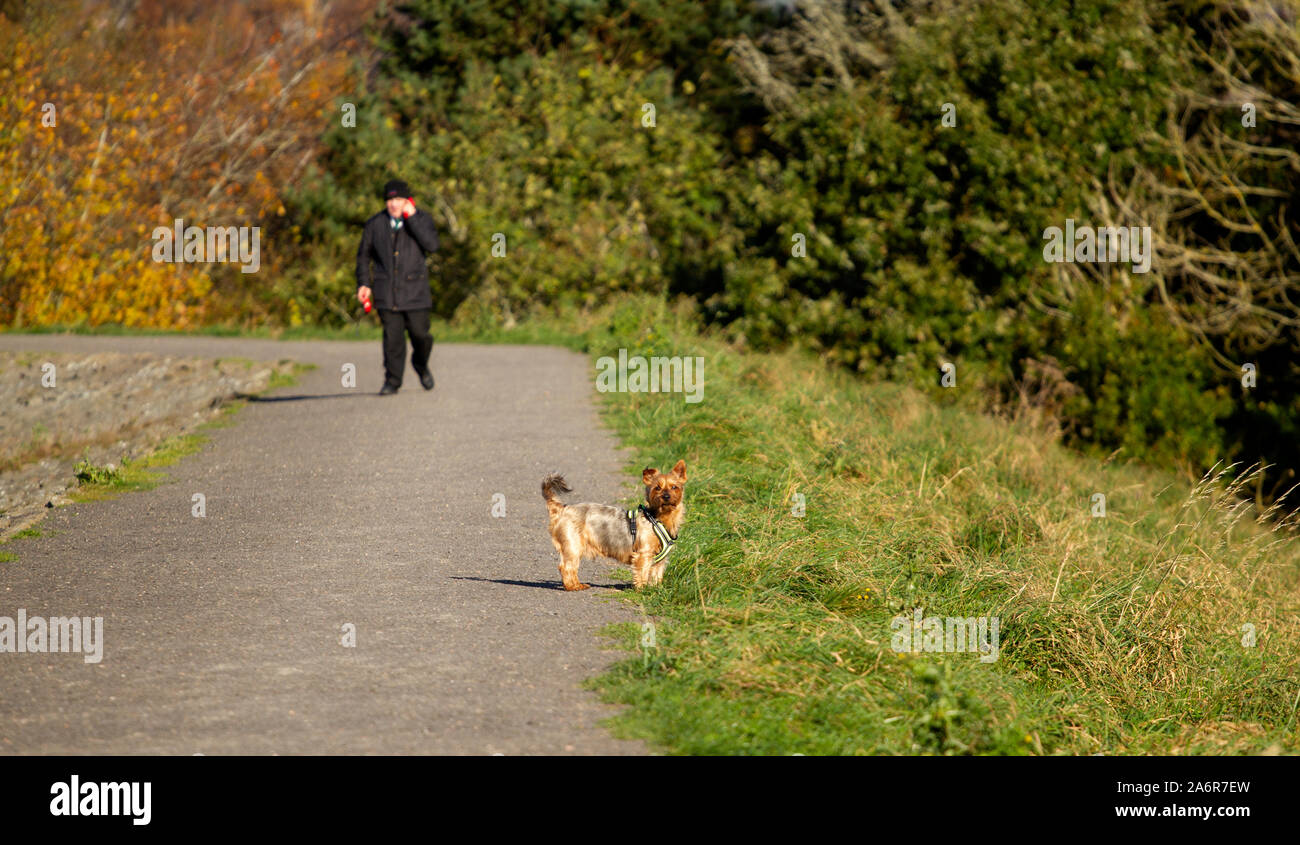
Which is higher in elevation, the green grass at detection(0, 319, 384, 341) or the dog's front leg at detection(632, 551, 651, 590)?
the green grass at detection(0, 319, 384, 341)

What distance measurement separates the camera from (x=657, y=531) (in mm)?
6984

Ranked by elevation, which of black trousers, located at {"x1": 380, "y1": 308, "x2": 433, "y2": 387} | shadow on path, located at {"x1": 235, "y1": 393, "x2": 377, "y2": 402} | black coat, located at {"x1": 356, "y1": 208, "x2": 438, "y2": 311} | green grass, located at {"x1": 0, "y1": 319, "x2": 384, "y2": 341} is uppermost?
black coat, located at {"x1": 356, "y1": 208, "x2": 438, "y2": 311}

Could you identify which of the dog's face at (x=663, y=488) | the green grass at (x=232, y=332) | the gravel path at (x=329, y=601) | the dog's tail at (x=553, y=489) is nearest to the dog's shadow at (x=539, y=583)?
the gravel path at (x=329, y=601)

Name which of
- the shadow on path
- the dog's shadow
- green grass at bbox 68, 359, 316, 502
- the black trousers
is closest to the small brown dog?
the dog's shadow

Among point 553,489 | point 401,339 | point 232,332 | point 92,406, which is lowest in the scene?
point 92,406

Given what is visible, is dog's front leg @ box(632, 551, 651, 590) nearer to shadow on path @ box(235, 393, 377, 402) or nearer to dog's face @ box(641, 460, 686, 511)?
dog's face @ box(641, 460, 686, 511)

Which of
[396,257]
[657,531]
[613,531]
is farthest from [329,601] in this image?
[396,257]

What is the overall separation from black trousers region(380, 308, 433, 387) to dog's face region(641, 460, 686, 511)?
772 cm

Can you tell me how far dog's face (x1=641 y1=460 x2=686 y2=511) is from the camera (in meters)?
6.79

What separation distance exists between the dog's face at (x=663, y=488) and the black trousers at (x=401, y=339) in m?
7.72

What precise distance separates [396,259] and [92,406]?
169 inches

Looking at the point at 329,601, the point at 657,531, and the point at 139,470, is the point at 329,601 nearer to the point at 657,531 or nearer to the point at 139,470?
the point at 657,531

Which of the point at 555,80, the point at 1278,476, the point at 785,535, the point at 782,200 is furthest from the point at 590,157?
the point at 785,535

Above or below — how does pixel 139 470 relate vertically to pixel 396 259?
below
